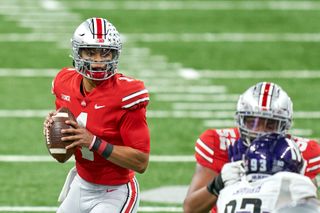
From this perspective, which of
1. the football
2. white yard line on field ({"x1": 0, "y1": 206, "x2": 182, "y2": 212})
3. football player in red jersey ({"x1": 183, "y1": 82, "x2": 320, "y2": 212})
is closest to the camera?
football player in red jersey ({"x1": 183, "y1": 82, "x2": 320, "y2": 212})

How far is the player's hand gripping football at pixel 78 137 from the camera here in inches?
281

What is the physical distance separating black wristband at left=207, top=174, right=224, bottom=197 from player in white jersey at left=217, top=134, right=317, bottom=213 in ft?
1.32

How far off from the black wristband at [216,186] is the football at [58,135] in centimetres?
136

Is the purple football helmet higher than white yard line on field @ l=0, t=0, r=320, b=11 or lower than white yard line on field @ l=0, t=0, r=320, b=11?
higher

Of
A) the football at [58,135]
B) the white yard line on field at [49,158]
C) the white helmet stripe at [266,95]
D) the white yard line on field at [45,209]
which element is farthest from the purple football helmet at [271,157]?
the white yard line on field at [49,158]

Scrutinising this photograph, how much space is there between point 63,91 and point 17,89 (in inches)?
274

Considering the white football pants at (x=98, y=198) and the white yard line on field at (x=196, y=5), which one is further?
the white yard line on field at (x=196, y=5)

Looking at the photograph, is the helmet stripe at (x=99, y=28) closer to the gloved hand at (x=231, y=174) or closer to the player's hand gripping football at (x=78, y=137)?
the player's hand gripping football at (x=78, y=137)

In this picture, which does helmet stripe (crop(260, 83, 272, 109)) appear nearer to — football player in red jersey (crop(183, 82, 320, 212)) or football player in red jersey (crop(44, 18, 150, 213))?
football player in red jersey (crop(183, 82, 320, 212))

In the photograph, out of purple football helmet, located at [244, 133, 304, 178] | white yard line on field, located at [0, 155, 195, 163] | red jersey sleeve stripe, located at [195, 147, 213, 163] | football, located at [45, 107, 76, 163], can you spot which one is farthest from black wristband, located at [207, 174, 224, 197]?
white yard line on field, located at [0, 155, 195, 163]

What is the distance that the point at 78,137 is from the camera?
23.5 ft

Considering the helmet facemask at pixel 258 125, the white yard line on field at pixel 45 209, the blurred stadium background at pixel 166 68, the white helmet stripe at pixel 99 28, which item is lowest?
the blurred stadium background at pixel 166 68

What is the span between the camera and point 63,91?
7.66 meters

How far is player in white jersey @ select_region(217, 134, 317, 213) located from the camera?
17.6 ft
